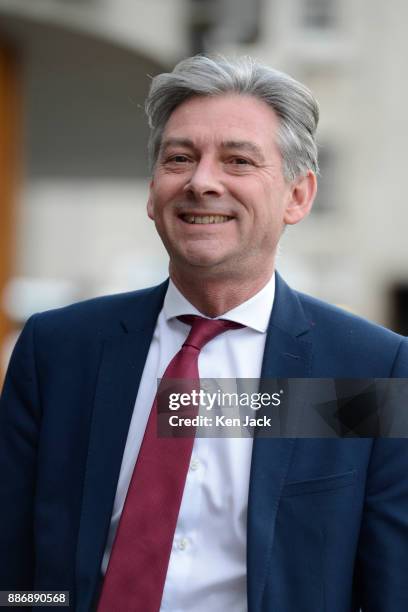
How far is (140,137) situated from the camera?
1056cm

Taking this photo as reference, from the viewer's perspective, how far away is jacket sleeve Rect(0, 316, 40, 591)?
8.02 feet

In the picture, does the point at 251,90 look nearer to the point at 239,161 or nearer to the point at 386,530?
the point at 239,161

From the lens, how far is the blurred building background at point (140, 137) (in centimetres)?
984

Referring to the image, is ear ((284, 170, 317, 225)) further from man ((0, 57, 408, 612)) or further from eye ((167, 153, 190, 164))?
eye ((167, 153, 190, 164))

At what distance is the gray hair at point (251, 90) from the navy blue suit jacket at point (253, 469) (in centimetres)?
33

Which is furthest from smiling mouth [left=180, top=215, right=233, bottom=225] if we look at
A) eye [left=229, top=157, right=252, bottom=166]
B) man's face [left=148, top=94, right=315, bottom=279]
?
eye [left=229, top=157, right=252, bottom=166]

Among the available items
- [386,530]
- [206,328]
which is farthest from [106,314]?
[386,530]

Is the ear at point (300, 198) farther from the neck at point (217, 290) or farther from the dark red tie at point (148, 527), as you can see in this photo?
the dark red tie at point (148, 527)

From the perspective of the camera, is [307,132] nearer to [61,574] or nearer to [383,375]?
[383,375]

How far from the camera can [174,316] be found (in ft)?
8.11

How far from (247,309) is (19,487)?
661mm

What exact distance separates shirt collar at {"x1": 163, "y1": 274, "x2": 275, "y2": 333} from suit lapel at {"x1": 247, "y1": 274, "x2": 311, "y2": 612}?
22 mm

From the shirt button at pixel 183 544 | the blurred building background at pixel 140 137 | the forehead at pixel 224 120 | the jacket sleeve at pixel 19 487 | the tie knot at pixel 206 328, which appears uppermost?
the blurred building background at pixel 140 137

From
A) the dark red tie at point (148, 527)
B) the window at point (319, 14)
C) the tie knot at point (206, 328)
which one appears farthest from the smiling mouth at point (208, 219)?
the window at point (319, 14)
